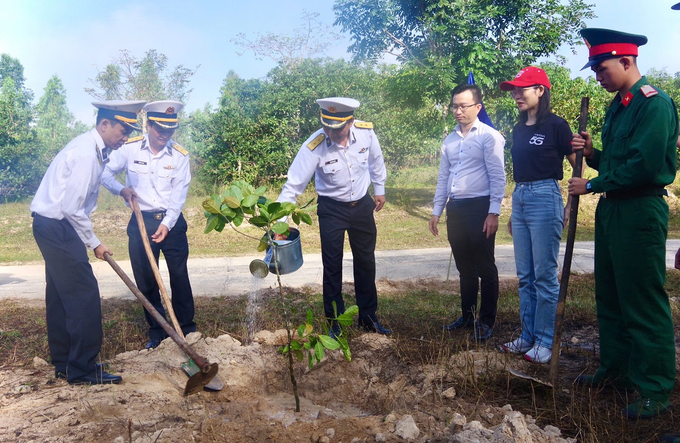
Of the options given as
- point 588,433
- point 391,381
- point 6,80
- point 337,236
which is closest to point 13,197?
point 6,80

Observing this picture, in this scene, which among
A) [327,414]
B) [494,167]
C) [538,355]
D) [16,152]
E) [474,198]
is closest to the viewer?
[327,414]

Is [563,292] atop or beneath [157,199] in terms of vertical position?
beneath

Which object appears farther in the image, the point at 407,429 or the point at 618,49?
the point at 618,49

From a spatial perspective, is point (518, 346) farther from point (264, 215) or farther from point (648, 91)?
point (264, 215)

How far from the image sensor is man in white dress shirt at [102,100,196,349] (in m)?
4.54

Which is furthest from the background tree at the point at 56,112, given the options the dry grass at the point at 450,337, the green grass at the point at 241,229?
the dry grass at the point at 450,337

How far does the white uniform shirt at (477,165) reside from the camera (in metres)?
4.34

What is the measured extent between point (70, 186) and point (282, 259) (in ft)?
4.96

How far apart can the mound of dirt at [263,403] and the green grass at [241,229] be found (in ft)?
19.2

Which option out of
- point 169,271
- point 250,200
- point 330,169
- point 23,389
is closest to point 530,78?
point 330,169

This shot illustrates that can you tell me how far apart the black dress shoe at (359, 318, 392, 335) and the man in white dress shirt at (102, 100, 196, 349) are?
4.83 feet

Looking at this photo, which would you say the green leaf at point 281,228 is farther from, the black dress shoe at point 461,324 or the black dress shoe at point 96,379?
the black dress shoe at point 461,324

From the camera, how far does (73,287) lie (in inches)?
145

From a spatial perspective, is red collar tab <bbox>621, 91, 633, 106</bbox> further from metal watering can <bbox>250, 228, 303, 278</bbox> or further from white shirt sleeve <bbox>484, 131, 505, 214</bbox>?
metal watering can <bbox>250, 228, 303, 278</bbox>
